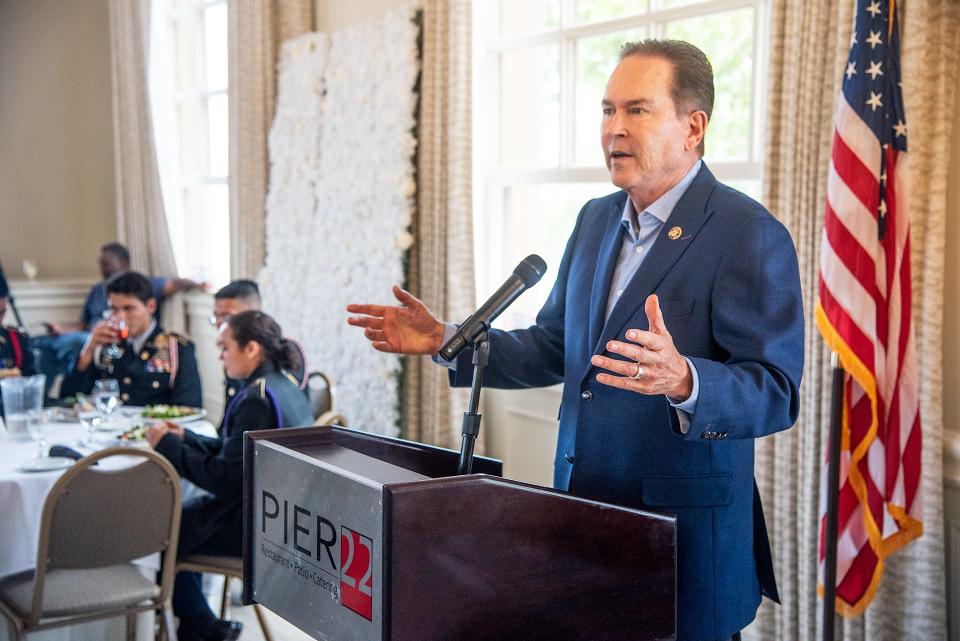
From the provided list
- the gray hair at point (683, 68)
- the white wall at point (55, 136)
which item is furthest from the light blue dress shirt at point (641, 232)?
the white wall at point (55, 136)

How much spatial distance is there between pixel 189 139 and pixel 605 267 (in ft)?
20.1

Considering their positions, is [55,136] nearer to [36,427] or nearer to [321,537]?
[36,427]

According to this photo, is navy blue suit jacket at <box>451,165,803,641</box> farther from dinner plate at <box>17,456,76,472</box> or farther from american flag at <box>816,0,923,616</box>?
dinner plate at <box>17,456,76,472</box>

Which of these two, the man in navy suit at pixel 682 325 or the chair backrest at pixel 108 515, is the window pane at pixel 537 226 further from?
the man in navy suit at pixel 682 325

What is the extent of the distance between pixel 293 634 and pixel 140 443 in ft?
3.03

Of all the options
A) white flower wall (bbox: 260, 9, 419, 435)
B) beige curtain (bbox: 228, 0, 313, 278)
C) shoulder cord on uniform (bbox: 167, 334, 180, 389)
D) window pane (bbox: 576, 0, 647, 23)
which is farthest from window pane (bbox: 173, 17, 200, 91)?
window pane (bbox: 576, 0, 647, 23)

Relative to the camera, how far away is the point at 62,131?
7.92 m

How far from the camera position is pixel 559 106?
3873 mm

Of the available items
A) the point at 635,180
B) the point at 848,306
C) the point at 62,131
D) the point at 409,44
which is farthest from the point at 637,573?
the point at 62,131

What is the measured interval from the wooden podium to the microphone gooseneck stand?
0.10 m

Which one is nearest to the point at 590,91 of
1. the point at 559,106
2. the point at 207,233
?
the point at 559,106

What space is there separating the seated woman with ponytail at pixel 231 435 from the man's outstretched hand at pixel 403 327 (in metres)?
1.30

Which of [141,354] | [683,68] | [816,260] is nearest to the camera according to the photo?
[683,68]

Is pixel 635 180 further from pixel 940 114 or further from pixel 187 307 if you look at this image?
pixel 187 307
